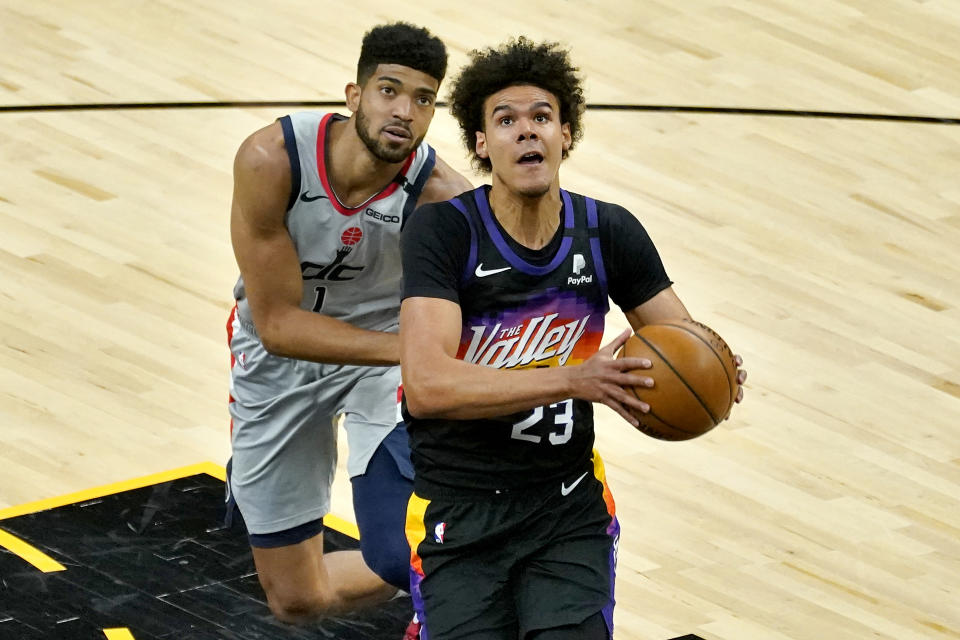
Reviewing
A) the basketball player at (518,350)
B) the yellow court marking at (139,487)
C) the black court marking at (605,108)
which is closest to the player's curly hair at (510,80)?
the basketball player at (518,350)

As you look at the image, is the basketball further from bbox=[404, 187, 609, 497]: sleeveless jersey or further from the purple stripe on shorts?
the purple stripe on shorts

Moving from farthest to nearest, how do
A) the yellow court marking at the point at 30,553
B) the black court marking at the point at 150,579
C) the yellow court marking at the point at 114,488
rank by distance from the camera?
the yellow court marking at the point at 114,488 < the yellow court marking at the point at 30,553 < the black court marking at the point at 150,579

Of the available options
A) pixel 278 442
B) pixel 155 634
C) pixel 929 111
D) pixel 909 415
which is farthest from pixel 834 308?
pixel 155 634

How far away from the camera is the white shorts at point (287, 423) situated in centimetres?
566

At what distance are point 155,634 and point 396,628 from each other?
0.75 meters

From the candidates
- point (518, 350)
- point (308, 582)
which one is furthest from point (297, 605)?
point (518, 350)

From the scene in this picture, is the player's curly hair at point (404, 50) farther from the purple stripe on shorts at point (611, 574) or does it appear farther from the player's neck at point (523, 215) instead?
the purple stripe on shorts at point (611, 574)

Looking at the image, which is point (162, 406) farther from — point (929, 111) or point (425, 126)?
point (929, 111)

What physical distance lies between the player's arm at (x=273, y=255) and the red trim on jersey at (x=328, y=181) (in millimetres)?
101

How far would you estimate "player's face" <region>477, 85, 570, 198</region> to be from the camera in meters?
4.36

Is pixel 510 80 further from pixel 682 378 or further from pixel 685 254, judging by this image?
pixel 685 254

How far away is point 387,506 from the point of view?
5410 mm

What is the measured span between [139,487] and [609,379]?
3018 mm

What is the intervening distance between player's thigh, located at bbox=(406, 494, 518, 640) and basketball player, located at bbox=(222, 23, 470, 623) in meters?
0.83
